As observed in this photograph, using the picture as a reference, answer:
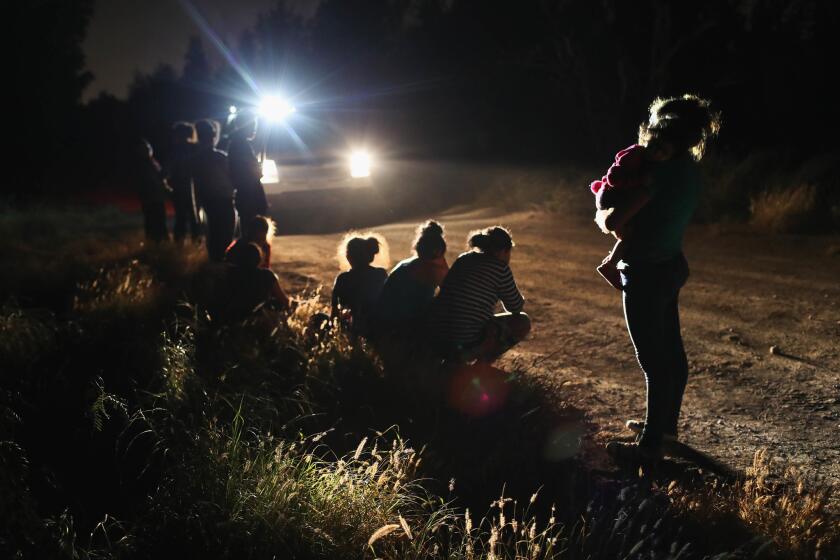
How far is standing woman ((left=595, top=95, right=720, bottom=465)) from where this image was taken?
2889 mm

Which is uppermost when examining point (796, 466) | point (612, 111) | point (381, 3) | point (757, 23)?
point (381, 3)

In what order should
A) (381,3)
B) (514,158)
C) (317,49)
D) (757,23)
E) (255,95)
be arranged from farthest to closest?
(255,95) → (317,49) → (381,3) → (514,158) → (757,23)

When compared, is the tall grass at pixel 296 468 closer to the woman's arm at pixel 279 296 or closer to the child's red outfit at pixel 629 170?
the woman's arm at pixel 279 296

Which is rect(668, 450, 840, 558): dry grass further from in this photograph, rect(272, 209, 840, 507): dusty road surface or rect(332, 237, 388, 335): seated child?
rect(332, 237, 388, 335): seated child

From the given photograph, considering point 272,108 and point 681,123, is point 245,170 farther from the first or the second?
point 681,123


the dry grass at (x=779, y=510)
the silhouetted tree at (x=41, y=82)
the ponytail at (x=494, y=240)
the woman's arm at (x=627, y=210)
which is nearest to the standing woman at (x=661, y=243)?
the woman's arm at (x=627, y=210)

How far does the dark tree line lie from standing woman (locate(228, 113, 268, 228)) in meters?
11.0

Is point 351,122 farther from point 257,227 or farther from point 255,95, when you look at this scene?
point 257,227

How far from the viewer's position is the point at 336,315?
502 cm

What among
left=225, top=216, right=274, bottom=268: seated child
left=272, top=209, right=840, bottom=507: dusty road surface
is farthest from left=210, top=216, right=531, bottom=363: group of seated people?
left=272, top=209, right=840, bottom=507: dusty road surface

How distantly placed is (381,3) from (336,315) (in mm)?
34984

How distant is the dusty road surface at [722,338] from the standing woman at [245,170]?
0.97 metres

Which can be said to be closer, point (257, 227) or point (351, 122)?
point (257, 227)

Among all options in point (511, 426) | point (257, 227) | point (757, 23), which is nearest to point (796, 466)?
point (511, 426)
